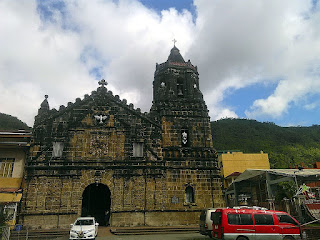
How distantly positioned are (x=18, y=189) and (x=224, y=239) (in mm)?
16289

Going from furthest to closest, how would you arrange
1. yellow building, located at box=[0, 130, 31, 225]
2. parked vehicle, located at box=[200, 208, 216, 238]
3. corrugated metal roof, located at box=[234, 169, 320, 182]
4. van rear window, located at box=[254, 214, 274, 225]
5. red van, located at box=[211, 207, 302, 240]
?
yellow building, located at box=[0, 130, 31, 225], corrugated metal roof, located at box=[234, 169, 320, 182], parked vehicle, located at box=[200, 208, 216, 238], van rear window, located at box=[254, 214, 274, 225], red van, located at box=[211, 207, 302, 240]

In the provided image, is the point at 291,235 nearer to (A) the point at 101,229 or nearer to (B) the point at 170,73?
(A) the point at 101,229

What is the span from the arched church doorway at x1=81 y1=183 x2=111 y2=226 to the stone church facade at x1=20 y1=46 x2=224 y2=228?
0.09 m

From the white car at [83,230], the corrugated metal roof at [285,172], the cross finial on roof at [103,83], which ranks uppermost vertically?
the cross finial on roof at [103,83]

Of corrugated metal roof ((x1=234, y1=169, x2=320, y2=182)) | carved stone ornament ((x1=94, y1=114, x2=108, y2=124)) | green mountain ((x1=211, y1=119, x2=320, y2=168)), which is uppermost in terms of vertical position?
green mountain ((x1=211, y1=119, x2=320, y2=168))

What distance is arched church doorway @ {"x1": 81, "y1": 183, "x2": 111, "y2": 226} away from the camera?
75.8 feet

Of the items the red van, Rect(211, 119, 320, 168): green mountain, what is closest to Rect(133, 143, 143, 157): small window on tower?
the red van

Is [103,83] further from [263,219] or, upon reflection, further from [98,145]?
[263,219]

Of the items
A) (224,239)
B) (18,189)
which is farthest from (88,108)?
(224,239)

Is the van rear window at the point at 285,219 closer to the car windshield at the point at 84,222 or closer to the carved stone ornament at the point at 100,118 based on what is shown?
the car windshield at the point at 84,222

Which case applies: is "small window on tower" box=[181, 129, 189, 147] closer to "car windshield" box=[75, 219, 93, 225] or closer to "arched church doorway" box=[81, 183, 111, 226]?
"arched church doorway" box=[81, 183, 111, 226]

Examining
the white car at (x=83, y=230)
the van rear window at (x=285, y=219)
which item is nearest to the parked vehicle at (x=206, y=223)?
the van rear window at (x=285, y=219)

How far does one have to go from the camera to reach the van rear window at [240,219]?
495 inches

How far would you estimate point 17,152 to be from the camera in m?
22.0
